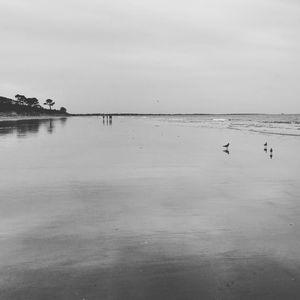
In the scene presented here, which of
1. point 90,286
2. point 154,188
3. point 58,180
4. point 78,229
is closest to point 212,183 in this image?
point 154,188

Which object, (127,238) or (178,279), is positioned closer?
(178,279)

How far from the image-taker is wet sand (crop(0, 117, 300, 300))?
609 cm

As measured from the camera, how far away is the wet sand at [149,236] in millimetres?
6094

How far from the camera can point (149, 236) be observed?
8.59 meters

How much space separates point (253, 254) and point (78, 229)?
4.09m

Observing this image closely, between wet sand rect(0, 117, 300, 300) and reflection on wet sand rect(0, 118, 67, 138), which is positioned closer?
wet sand rect(0, 117, 300, 300)

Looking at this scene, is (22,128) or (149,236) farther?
(22,128)

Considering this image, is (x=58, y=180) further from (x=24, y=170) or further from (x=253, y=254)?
(x=253, y=254)

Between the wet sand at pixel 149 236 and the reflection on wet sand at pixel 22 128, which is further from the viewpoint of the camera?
the reflection on wet sand at pixel 22 128

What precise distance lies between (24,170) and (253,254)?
44.8 feet

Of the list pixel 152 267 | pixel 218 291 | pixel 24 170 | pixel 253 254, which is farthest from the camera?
pixel 24 170

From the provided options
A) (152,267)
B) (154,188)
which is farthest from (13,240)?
(154,188)

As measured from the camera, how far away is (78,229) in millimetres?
9117

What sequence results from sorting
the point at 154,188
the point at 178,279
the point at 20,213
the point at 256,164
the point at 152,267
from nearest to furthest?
the point at 178,279 → the point at 152,267 → the point at 20,213 → the point at 154,188 → the point at 256,164
